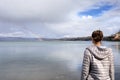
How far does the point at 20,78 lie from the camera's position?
18953 mm

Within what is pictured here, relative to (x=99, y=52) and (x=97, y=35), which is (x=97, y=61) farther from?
(x=97, y=35)

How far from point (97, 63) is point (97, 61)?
40mm

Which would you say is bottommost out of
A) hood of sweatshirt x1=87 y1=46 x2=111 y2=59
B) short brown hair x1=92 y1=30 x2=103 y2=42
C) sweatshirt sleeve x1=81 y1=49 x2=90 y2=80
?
sweatshirt sleeve x1=81 y1=49 x2=90 y2=80

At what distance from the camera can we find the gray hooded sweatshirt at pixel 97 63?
496cm

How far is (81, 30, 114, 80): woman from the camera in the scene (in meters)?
4.98

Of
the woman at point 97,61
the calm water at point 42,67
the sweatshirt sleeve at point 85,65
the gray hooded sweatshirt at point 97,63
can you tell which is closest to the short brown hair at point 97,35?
the woman at point 97,61

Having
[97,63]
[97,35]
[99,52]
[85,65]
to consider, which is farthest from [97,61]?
[97,35]

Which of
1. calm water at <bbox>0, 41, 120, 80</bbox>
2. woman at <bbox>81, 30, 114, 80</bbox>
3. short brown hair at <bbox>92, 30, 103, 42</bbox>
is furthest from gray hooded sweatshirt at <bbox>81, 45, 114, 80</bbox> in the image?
calm water at <bbox>0, 41, 120, 80</bbox>

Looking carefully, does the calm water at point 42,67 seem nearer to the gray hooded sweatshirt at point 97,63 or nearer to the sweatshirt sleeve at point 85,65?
the gray hooded sweatshirt at point 97,63

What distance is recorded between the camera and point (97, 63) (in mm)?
5051

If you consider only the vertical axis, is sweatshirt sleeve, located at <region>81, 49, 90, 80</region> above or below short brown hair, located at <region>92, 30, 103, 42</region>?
below

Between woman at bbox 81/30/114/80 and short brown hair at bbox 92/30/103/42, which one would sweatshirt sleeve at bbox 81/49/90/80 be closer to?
woman at bbox 81/30/114/80

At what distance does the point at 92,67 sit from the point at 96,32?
0.68 metres

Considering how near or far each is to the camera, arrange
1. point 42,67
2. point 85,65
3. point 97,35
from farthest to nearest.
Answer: point 42,67, point 97,35, point 85,65
